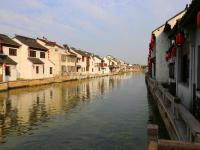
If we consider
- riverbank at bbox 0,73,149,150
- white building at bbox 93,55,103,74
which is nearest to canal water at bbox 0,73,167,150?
riverbank at bbox 0,73,149,150

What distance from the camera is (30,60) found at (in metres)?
53.9

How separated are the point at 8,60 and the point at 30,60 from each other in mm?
7635

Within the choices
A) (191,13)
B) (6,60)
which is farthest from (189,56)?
(6,60)

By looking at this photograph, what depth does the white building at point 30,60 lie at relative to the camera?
53.0 m

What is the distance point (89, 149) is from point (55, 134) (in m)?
3.31

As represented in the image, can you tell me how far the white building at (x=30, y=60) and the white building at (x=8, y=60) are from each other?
6.90ft

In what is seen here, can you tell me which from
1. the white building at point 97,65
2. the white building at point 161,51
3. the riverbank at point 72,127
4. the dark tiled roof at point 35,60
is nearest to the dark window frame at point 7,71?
the dark tiled roof at point 35,60

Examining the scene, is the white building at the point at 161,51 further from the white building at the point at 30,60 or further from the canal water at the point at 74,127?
the white building at the point at 30,60

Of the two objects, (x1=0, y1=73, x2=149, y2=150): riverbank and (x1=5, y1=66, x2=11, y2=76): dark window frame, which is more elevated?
(x1=5, y1=66, x2=11, y2=76): dark window frame

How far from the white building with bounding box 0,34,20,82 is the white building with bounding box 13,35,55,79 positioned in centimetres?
210

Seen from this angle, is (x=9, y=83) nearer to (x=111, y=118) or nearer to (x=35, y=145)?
(x=111, y=118)

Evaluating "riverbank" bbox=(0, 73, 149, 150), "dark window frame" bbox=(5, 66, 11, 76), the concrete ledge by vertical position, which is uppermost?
"dark window frame" bbox=(5, 66, 11, 76)

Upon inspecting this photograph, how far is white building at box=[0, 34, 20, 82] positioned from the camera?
1698 inches

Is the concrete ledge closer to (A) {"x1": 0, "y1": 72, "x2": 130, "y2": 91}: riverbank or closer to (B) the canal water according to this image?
(A) {"x1": 0, "y1": 72, "x2": 130, "y2": 91}: riverbank
